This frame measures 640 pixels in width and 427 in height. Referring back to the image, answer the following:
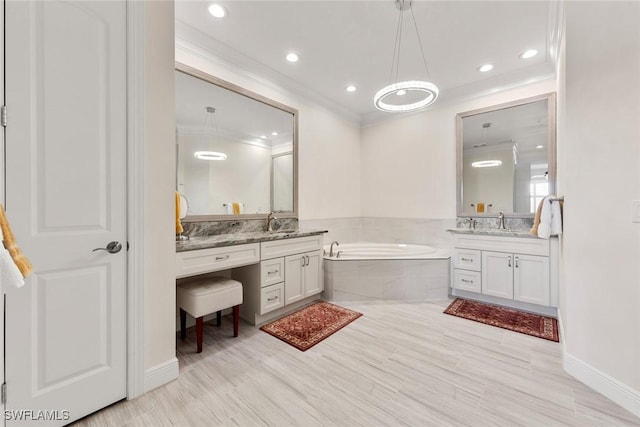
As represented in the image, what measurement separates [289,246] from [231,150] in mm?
1248

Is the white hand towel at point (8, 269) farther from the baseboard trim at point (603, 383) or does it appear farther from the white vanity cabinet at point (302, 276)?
the baseboard trim at point (603, 383)

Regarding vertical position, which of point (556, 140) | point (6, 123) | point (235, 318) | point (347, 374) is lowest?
point (347, 374)

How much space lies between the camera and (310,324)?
2609 mm

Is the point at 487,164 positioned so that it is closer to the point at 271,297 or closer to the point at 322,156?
the point at 322,156

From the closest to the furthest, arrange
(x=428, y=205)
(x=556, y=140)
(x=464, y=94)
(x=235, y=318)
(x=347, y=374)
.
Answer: (x=347, y=374) → (x=235, y=318) → (x=556, y=140) → (x=464, y=94) → (x=428, y=205)

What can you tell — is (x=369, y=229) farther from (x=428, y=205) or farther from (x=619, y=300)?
(x=619, y=300)

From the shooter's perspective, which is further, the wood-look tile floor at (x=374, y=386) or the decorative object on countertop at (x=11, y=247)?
the wood-look tile floor at (x=374, y=386)

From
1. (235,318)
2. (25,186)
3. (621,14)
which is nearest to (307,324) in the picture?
(235,318)

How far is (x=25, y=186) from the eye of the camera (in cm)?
127

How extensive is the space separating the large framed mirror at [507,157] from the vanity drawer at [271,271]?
258 cm

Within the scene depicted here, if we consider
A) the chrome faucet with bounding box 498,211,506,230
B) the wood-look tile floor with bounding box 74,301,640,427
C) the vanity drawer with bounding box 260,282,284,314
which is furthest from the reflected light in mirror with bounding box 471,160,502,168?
the vanity drawer with bounding box 260,282,284,314

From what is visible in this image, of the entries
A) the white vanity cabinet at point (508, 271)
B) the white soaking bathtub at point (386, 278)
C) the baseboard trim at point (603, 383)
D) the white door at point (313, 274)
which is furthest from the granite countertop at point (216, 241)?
the baseboard trim at point (603, 383)

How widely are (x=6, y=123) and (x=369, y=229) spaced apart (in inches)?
164

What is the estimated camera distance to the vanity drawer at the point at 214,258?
6.61ft
